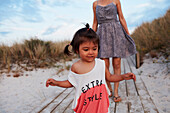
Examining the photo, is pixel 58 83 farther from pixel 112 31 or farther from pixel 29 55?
pixel 29 55

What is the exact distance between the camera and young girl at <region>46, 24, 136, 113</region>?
154cm

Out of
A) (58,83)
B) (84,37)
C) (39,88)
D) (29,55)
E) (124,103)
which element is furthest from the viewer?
(29,55)

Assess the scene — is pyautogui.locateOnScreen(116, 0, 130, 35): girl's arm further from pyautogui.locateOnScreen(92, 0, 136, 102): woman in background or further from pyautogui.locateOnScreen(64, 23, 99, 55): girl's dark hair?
pyautogui.locateOnScreen(64, 23, 99, 55): girl's dark hair

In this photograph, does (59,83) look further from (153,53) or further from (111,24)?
(153,53)

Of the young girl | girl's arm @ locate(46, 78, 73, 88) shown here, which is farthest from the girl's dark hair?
girl's arm @ locate(46, 78, 73, 88)

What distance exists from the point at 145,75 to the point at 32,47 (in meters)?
4.87

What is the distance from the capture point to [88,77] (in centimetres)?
158

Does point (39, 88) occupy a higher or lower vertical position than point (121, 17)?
lower

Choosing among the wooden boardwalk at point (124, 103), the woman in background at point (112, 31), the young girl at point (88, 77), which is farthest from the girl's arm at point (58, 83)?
the woman in background at point (112, 31)

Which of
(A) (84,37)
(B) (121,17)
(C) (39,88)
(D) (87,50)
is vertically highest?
(B) (121,17)

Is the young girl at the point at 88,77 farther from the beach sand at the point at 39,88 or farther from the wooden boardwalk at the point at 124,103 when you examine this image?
the beach sand at the point at 39,88

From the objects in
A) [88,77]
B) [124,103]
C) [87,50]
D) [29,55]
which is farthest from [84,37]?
[29,55]

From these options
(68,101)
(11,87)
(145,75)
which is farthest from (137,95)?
(11,87)

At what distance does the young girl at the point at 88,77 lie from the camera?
1.54m
